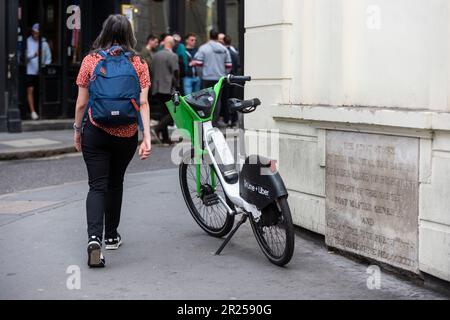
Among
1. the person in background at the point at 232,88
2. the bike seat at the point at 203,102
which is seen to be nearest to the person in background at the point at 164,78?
the person in background at the point at 232,88

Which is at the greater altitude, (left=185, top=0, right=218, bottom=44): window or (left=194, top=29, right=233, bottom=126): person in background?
(left=185, top=0, right=218, bottom=44): window

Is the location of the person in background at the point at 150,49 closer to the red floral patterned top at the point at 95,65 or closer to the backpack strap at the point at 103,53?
the red floral patterned top at the point at 95,65

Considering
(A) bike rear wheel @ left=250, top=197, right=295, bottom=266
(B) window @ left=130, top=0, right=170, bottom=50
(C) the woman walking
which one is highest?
(B) window @ left=130, top=0, right=170, bottom=50

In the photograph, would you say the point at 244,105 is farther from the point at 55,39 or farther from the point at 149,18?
the point at 149,18

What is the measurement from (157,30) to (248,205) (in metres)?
14.4

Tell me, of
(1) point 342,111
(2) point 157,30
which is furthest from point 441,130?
(2) point 157,30

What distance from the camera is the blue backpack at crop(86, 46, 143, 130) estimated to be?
5961mm

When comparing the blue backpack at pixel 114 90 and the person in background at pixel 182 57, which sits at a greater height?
the person in background at pixel 182 57

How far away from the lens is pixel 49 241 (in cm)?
700

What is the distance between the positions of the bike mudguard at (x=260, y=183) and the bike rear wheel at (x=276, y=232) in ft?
0.18

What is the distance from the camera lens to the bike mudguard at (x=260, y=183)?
590 centimetres

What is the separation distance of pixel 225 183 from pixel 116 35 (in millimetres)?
1372

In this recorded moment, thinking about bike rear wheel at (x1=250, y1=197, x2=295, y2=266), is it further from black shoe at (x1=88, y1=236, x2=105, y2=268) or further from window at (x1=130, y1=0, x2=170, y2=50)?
window at (x1=130, y1=0, x2=170, y2=50)

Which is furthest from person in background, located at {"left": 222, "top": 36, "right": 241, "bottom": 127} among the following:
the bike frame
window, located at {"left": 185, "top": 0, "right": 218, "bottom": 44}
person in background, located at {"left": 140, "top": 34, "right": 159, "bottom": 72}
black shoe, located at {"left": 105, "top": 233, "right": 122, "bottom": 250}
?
black shoe, located at {"left": 105, "top": 233, "right": 122, "bottom": 250}
